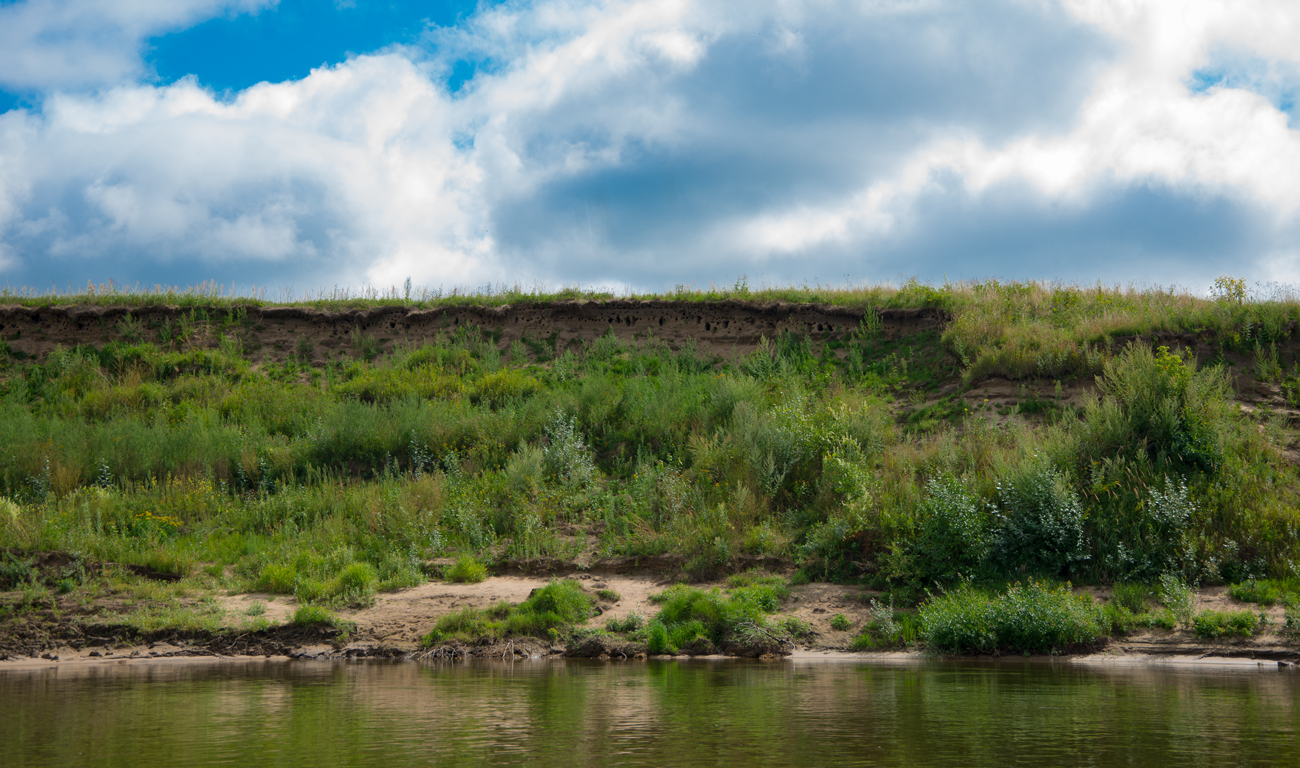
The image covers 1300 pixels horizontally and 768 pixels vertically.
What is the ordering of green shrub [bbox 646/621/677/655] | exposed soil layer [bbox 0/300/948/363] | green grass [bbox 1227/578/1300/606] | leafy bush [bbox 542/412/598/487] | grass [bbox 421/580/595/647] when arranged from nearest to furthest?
1. green shrub [bbox 646/621/677/655]
2. green grass [bbox 1227/578/1300/606]
3. grass [bbox 421/580/595/647]
4. leafy bush [bbox 542/412/598/487]
5. exposed soil layer [bbox 0/300/948/363]

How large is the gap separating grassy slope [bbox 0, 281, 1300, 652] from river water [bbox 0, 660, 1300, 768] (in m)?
4.09

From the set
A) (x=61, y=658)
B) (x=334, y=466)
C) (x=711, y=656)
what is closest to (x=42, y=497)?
(x=334, y=466)

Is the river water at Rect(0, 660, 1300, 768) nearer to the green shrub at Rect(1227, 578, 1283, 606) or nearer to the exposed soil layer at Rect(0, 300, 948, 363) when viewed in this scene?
the green shrub at Rect(1227, 578, 1283, 606)

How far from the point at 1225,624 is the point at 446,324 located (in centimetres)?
2306

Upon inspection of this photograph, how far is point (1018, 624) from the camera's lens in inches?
484

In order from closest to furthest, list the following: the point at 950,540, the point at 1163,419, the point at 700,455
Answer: the point at 950,540 → the point at 1163,419 → the point at 700,455

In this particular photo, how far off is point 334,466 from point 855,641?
46.6 ft

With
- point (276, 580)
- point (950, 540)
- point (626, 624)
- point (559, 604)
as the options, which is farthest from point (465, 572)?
point (950, 540)

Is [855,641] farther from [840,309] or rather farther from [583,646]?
[840,309]

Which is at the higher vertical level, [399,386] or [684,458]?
[399,386]

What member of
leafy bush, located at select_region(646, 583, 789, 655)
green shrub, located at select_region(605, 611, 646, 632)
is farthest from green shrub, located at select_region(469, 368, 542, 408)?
leafy bush, located at select_region(646, 583, 789, 655)

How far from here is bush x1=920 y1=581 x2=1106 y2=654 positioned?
12.3 metres

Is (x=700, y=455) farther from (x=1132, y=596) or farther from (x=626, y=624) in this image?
(x=1132, y=596)

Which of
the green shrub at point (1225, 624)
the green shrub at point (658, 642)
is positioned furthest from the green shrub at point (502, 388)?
the green shrub at point (1225, 624)
